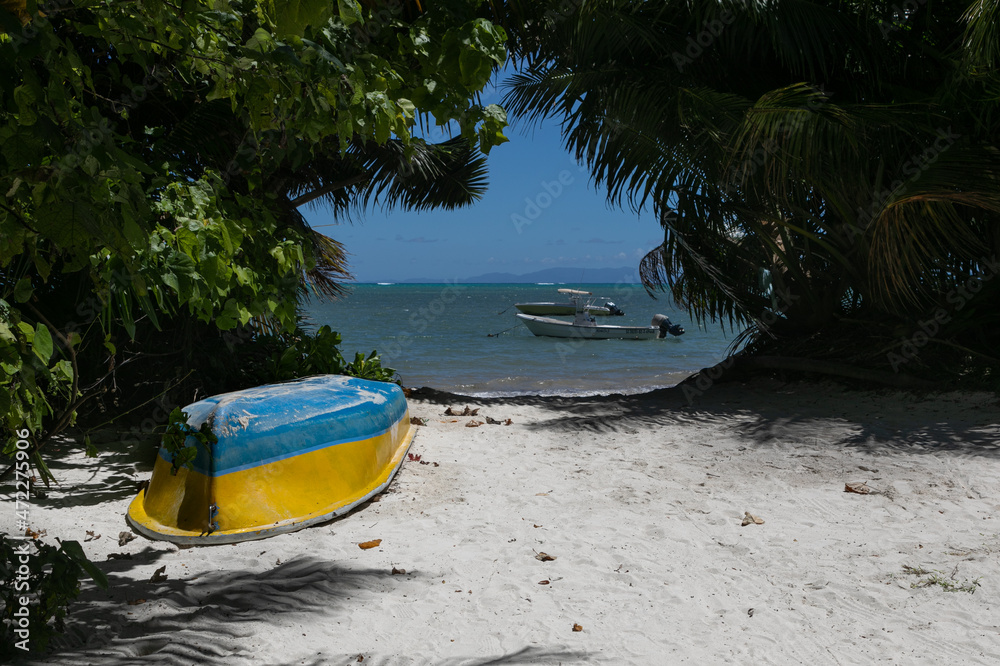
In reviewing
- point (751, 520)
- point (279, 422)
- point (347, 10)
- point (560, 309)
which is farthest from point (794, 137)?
point (560, 309)

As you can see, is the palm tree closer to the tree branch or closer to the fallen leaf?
the tree branch

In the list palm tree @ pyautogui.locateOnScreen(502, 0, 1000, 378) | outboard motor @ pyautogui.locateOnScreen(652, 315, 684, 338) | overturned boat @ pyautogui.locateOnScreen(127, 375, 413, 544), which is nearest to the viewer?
overturned boat @ pyautogui.locateOnScreen(127, 375, 413, 544)

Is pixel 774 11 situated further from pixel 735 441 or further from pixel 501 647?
pixel 501 647

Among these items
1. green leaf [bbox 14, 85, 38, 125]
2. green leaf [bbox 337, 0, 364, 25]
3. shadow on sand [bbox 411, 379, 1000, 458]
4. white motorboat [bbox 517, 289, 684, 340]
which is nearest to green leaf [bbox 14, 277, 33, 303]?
green leaf [bbox 14, 85, 38, 125]

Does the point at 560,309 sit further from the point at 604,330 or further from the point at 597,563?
the point at 597,563

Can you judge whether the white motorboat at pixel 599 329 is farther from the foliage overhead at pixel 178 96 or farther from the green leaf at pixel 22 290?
the green leaf at pixel 22 290

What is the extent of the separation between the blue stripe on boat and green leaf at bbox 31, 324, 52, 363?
6.58 ft

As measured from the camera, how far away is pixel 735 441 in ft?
20.9

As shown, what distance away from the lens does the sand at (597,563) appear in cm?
287

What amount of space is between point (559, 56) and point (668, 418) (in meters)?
4.56

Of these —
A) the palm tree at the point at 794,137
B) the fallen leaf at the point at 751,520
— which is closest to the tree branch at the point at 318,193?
the palm tree at the point at 794,137

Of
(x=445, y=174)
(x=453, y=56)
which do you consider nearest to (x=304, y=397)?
(x=453, y=56)

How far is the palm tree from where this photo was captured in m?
6.66

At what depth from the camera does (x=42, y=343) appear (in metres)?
2.11
